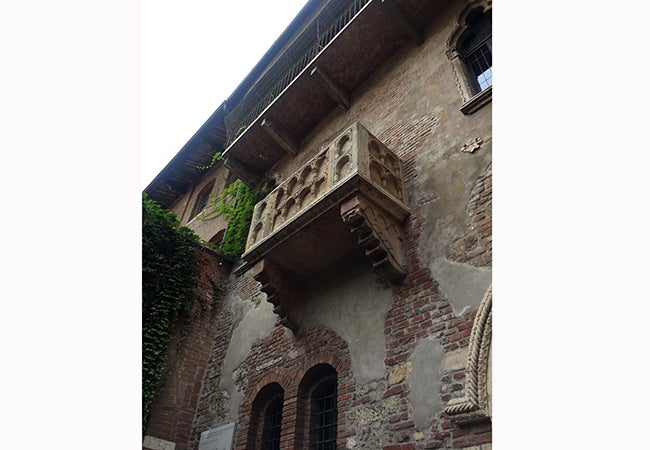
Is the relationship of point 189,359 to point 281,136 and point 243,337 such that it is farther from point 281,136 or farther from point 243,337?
point 281,136

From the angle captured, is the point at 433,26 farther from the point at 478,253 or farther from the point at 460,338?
the point at 460,338

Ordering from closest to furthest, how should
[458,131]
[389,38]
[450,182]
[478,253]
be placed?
[478,253] < [450,182] < [458,131] < [389,38]

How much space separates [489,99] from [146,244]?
21.6ft

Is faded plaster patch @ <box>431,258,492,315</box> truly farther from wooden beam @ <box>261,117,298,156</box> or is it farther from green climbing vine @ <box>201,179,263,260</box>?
green climbing vine @ <box>201,179,263,260</box>

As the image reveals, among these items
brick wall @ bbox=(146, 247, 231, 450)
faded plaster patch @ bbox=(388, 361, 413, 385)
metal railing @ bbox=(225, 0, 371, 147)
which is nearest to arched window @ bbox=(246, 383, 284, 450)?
brick wall @ bbox=(146, 247, 231, 450)

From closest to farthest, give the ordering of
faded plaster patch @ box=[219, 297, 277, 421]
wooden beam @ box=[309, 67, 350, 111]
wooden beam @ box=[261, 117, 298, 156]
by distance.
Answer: faded plaster patch @ box=[219, 297, 277, 421]
wooden beam @ box=[309, 67, 350, 111]
wooden beam @ box=[261, 117, 298, 156]

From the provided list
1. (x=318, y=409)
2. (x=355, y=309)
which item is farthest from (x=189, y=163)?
(x=318, y=409)

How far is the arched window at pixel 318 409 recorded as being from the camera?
5.59 m

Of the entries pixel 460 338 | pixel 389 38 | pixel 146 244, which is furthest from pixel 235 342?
pixel 389 38

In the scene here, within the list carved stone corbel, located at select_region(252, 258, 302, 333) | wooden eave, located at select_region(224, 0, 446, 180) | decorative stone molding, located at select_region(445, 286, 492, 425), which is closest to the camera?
decorative stone molding, located at select_region(445, 286, 492, 425)

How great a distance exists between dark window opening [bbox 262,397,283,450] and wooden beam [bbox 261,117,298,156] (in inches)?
211

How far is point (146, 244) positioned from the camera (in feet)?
27.9

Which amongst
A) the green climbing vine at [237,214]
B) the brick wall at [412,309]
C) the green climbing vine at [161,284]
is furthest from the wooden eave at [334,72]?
the green climbing vine at [161,284]

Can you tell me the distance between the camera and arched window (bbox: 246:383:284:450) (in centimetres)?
640
